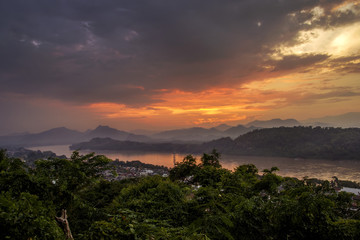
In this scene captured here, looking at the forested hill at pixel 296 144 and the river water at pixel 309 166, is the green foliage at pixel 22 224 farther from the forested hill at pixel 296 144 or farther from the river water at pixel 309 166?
the forested hill at pixel 296 144

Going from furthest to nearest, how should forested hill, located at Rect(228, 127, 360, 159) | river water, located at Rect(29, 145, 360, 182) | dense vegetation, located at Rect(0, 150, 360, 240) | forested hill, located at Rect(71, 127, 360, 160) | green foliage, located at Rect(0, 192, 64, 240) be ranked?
forested hill, located at Rect(71, 127, 360, 160), forested hill, located at Rect(228, 127, 360, 159), river water, located at Rect(29, 145, 360, 182), dense vegetation, located at Rect(0, 150, 360, 240), green foliage, located at Rect(0, 192, 64, 240)

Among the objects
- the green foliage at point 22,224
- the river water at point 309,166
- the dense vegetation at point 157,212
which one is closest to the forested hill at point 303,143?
the river water at point 309,166

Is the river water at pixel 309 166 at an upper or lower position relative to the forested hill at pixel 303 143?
lower

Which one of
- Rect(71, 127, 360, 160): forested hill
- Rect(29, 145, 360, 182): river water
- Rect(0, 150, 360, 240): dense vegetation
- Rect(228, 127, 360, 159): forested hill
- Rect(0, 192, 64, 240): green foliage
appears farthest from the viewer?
Rect(71, 127, 360, 160): forested hill

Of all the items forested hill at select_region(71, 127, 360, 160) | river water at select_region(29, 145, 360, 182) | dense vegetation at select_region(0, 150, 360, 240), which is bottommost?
river water at select_region(29, 145, 360, 182)

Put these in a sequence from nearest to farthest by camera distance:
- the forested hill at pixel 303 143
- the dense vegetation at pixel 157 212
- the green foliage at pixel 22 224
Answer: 1. the green foliage at pixel 22 224
2. the dense vegetation at pixel 157 212
3. the forested hill at pixel 303 143

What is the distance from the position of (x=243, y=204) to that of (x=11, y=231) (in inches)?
140

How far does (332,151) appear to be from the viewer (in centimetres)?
6122

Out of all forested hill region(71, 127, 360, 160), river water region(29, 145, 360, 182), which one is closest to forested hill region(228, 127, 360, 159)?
forested hill region(71, 127, 360, 160)

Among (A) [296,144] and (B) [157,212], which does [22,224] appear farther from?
(A) [296,144]

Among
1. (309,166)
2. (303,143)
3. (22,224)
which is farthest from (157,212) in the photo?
(303,143)

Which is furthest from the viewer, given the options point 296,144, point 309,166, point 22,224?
point 296,144

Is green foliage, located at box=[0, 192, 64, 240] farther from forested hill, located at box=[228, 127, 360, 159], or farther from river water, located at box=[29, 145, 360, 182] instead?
forested hill, located at box=[228, 127, 360, 159]

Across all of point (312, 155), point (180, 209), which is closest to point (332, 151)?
point (312, 155)
